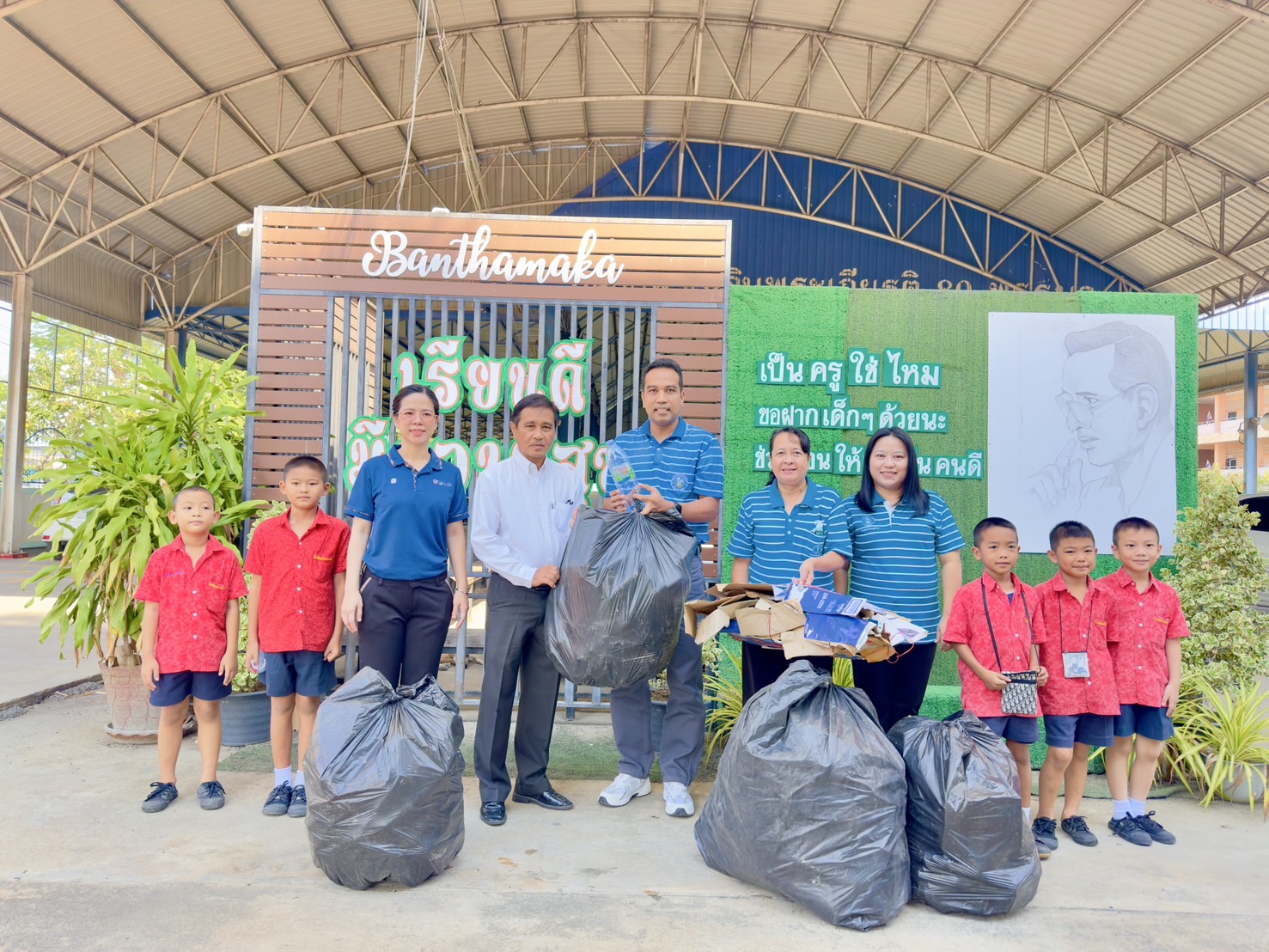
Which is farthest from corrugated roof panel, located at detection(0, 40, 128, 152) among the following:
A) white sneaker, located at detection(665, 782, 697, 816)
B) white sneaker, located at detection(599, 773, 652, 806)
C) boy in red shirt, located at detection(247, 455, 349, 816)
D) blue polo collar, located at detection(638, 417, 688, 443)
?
white sneaker, located at detection(665, 782, 697, 816)

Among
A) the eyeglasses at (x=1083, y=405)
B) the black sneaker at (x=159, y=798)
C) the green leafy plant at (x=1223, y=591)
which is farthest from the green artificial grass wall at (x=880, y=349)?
the black sneaker at (x=159, y=798)

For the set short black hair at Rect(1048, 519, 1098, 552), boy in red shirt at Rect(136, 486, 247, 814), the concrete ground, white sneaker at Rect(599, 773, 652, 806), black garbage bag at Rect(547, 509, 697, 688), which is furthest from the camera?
white sneaker at Rect(599, 773, 652, 806)

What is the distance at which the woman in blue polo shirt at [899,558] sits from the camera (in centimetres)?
294

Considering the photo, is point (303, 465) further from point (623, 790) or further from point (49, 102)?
point (49, 102)

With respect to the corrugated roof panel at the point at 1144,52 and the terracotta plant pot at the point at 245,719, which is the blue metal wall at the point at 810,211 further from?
the terracotta plant pot at the point at 245,719

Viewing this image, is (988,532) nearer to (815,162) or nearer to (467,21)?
(467,21)

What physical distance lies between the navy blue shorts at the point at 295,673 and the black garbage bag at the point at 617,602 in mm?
883

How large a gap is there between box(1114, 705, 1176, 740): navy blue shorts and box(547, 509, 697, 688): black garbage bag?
1543 mm

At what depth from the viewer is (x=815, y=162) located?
1527 cm

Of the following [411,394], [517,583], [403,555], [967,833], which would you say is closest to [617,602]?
[517,583]

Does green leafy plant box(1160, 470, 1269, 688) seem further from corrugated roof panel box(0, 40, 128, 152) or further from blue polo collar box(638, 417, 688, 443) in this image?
corrugated roof panel box(0, 40, 128, 152)

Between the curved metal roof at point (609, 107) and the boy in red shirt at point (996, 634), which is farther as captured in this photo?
the curved metal roof at point (609, 107)

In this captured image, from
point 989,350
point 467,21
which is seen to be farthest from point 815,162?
point 989,350

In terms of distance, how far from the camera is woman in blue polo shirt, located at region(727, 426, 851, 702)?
3.03 meters
